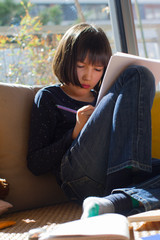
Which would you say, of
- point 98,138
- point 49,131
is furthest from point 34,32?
point 98,138

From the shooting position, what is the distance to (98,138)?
107 cm

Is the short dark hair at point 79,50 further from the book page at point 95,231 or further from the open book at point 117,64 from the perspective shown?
the book page at point 95,231

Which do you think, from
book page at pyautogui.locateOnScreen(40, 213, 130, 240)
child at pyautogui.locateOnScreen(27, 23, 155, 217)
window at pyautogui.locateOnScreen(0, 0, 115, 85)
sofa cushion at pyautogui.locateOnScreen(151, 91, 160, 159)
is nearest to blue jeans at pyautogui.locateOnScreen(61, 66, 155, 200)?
child at pyautogui.locateOnScreen(27, 23, 155, 217)

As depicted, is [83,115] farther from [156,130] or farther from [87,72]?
[156,130]

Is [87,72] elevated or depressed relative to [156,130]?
elevated

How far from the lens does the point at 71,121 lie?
1.39 meters

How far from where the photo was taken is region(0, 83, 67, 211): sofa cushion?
135 centimetres

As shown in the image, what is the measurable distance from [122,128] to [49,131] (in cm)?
39

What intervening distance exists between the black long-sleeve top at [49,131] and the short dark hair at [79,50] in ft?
0.33

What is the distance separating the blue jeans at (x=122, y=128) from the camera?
3.43 ft

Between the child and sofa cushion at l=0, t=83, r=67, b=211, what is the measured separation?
0.06 metres

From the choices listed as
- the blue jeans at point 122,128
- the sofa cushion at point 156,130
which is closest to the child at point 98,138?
the blue jeans at point 122,128

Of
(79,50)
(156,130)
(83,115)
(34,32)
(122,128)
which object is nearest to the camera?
(122,128)

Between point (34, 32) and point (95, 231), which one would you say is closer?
point (95, 231)
